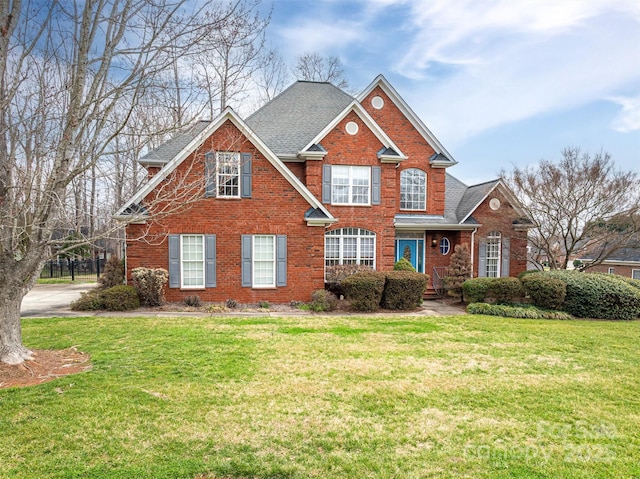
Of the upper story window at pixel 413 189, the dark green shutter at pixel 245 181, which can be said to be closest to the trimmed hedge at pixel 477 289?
the upper story window at pixel 413 189

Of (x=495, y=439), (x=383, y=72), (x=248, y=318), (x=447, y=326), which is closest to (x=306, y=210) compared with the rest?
(x=248, y=318)

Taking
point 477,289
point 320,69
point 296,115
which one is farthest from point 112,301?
point 320,69

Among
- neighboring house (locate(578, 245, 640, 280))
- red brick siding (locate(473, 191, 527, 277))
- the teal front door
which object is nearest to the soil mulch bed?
the teal front door

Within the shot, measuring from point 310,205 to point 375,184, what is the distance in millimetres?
3263

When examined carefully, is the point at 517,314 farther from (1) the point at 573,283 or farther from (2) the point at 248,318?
(2) the point at 248,318

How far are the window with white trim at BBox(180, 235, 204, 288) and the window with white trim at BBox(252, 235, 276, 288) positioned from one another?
182 centimetres

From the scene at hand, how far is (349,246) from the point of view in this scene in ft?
52.9

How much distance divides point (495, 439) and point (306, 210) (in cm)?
1049

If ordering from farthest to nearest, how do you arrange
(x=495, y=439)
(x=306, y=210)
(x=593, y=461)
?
(x=306, y=210)
(x=495, y=439)
(x=593, y=461)

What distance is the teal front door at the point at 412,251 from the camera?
18.1 metres

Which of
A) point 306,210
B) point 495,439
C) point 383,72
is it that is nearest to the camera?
point 495,439

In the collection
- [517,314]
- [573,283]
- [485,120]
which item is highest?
[485,120]

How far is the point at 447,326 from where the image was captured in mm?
11148

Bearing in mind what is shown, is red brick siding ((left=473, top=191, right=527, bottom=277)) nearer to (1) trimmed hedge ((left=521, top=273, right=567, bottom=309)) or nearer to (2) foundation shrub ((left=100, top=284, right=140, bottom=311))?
→ (1) trimmed hedge ((left=521, top=273, right=567, bottom=309))
